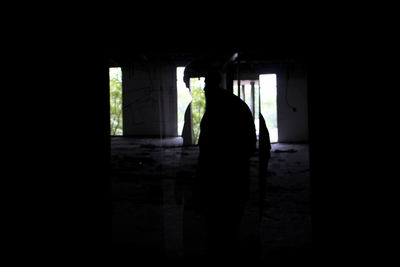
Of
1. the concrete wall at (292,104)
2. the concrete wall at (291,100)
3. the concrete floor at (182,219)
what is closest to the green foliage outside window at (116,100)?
the concrete wall at (291,100)

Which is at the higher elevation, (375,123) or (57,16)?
(57,16)

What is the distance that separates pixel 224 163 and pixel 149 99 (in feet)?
34.6

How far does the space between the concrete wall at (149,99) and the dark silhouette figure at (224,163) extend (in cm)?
1021

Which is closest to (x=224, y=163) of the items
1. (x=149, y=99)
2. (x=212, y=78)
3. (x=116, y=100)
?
(x=212, y=78)

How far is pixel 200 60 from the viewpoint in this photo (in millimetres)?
1819

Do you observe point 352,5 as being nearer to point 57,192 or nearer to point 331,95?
point 331,95

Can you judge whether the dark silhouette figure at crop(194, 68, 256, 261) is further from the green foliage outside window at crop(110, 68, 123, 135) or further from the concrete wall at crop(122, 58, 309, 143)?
the green foliage outside window at crop(110, 68, 123, 135)

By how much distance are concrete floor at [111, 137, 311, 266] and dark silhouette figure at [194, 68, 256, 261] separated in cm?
24

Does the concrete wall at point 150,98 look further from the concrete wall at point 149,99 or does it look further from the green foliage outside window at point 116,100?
the green foliage outside window at point 116,100

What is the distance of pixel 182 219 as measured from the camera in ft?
10.3

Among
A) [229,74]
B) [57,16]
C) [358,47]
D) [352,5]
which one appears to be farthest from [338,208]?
[57,16]

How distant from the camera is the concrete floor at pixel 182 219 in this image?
2.26 meters

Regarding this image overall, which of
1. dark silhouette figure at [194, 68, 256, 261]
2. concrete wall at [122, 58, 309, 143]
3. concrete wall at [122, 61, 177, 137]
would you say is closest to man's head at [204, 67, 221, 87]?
dark silhouette figure at [194, 68, 256, 261]

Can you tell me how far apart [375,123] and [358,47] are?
28cm
